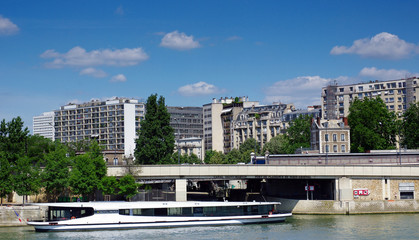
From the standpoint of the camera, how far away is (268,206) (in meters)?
63.8

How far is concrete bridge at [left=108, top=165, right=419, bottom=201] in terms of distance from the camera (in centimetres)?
7144

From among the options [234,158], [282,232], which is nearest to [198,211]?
[282,232]

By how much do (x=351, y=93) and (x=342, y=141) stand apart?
4890 centimetres

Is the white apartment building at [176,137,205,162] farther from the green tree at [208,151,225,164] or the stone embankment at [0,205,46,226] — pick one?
the stone embankment at [0,205,46,226]

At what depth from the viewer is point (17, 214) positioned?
6331cm

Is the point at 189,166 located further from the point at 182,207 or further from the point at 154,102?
the point at 154,102

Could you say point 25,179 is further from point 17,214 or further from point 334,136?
point 334,136

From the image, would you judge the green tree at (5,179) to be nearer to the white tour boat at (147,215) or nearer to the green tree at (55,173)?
the green tree at (55,173)

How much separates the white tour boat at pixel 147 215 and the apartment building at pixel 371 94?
96.5 metres

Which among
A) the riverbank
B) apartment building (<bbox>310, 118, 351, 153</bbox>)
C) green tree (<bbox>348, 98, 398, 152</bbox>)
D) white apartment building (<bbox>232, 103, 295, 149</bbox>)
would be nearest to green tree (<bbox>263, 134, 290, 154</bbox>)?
apartment building (<bbox>310, 118, 351, 153</bbox>)

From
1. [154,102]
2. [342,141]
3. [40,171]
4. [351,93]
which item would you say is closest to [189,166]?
[40,171]

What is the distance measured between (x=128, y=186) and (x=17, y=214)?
13028 millimetres

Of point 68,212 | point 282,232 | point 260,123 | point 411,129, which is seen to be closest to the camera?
point 282,232

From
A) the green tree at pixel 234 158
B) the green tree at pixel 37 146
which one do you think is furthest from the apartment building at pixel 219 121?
the green tree at pixel 37 146
